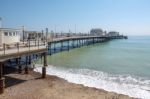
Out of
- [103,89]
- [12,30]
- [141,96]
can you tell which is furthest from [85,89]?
[12,30]

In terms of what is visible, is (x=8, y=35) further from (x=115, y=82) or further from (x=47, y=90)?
(x=115, y=82)

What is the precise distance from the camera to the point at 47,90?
59.6ft

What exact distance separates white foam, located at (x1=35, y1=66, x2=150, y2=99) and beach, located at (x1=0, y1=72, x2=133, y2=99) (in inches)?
61.8

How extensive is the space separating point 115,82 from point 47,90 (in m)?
7.48

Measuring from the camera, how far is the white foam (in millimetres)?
19364

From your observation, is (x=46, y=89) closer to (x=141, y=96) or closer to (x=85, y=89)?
(x=85, y=89)

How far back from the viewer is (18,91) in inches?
679

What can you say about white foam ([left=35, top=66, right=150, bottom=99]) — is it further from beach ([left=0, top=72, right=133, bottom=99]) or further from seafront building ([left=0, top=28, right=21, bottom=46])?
seafront building ([left=0, top=28, right=21, bottom=46])

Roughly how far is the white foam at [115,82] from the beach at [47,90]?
1.57 m

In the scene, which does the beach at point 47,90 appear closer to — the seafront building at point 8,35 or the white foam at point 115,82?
the white foam at point 115,82

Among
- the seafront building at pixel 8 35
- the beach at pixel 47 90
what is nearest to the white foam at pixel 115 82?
the beach at pixel 47 90

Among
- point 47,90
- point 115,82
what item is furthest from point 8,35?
point 115,82

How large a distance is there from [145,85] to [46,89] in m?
9.40

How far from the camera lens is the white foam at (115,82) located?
63.5ft
